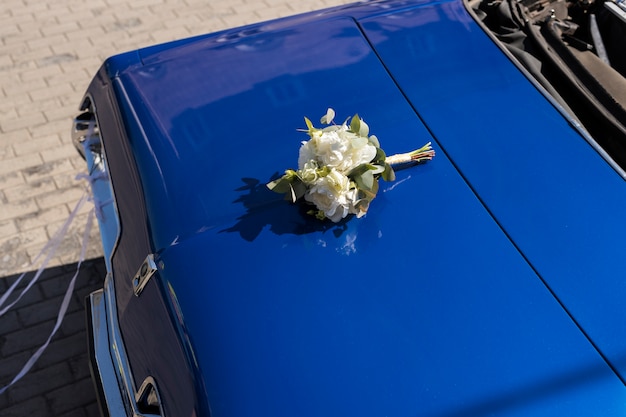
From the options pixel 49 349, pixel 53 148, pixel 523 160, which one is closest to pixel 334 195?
pixel 523 160

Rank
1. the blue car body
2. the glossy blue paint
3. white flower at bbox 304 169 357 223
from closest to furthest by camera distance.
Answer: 1. the blue car body
2. the glossy blue paint
3. white flower at bbox 304 169 357 223

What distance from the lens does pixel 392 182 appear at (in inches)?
84.0

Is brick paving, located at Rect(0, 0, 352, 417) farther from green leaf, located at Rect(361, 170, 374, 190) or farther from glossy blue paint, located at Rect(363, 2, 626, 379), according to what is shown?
glossy blue paint, located at Rect(363, 2, 626, 379)

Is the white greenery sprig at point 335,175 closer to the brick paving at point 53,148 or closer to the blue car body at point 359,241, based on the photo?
the blue car body at point 359,241

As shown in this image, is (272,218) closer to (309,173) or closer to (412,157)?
(309,173)

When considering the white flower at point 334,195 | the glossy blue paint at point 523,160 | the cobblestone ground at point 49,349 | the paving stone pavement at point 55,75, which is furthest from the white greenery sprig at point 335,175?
the paving stone pavement at point 55,75

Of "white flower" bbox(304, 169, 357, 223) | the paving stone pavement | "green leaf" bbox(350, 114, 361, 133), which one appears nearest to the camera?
"white flower" bbox(304, 169, 357, 223)

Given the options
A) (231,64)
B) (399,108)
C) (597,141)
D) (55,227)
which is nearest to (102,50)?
(55,227)

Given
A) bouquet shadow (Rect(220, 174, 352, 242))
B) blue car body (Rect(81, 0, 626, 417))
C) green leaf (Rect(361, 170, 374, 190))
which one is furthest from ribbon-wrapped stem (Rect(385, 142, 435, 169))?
bouquet shadow (Rect(220, 174, 352, 242))

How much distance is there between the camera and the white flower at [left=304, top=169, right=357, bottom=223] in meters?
1.97

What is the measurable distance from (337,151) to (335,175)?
76 millimetres

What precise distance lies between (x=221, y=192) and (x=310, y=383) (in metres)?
0.69

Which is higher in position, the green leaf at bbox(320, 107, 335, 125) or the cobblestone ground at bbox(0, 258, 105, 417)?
the green leaf at bbox(320, 107, 335, 125)

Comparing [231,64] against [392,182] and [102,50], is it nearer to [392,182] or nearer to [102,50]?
[392,182]
